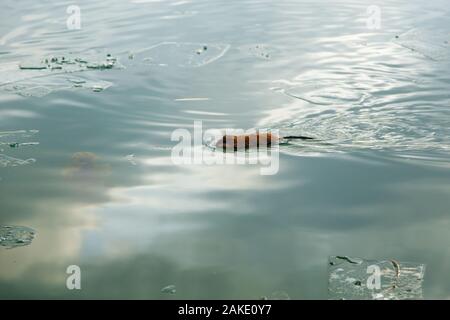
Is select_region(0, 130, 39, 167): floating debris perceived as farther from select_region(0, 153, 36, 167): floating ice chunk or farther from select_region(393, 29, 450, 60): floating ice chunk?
select_region(393, 29, 450, 60): floating ice chunk

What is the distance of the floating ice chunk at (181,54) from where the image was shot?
8.86m

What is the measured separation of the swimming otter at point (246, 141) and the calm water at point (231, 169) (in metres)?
0.27

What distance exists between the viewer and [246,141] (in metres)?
6.30

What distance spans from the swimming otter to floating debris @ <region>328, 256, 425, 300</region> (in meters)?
1.99

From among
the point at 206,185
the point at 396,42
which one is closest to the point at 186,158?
the point at 206,185

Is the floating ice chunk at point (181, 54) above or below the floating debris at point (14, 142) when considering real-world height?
above

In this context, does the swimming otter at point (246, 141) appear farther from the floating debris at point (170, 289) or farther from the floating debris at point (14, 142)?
the floating debris at point (170, 289)

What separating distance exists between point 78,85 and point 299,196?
3612 millimetres

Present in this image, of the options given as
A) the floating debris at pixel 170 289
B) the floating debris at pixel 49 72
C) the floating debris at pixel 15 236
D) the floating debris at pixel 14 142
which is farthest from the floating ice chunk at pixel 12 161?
the floating debris at pixel 170 289

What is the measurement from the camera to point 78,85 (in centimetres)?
797

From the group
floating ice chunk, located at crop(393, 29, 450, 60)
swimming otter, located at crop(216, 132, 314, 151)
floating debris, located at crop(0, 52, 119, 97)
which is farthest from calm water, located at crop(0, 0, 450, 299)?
swimming otter, located at crop(216, 132, 314, 151)

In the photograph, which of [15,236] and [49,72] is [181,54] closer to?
[49,72]

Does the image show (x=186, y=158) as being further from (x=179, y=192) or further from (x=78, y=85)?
(x=78, y=85)
